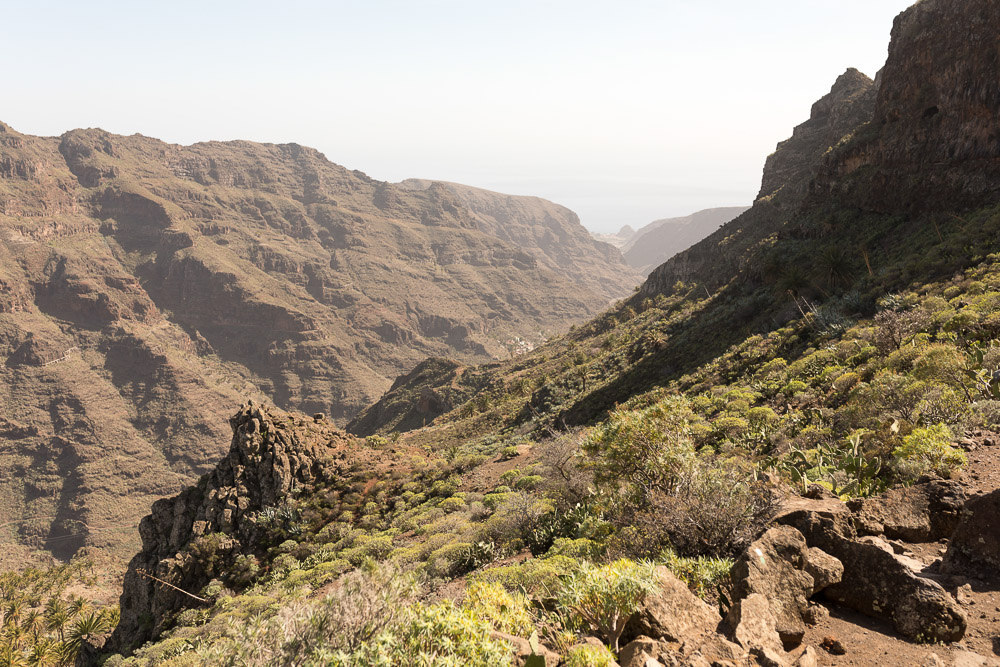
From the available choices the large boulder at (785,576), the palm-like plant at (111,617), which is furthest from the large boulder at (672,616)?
the palm-like plant at (111,617)

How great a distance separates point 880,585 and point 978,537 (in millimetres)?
1781

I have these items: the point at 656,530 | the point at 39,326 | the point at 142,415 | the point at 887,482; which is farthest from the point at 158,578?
the point at 39,326

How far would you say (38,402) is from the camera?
124625mm

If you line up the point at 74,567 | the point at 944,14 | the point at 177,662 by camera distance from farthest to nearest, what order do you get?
1. the point at 74,567
2. the point at 944,14
3. the point at 177,662

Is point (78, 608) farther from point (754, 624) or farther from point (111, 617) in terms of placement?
point (754, 624)

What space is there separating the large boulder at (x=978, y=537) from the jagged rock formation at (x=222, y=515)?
25.1 metres

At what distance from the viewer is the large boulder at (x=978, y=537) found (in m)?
7.34

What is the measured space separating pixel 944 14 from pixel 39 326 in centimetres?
19491

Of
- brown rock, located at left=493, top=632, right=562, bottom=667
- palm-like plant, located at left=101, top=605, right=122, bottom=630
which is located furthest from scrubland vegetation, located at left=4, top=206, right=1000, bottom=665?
palm-like plant, located at left=101, top=605, right=122, bottom=630

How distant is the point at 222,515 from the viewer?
24.3 m

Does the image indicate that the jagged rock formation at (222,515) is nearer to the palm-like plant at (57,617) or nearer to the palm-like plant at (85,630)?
the palm-like plant at (85,630)

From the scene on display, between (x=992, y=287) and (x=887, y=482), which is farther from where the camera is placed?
(x=992, y=287)

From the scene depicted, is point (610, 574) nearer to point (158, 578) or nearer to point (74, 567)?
point (158, 578)

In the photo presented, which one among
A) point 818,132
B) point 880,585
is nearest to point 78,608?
point 880,585
